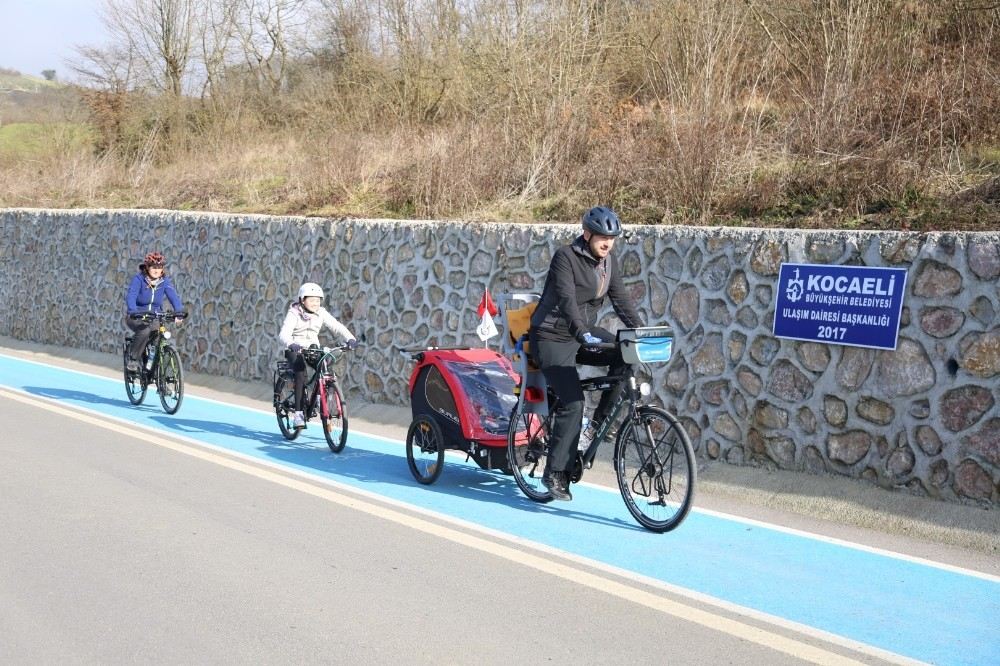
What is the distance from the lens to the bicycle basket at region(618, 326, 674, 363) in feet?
24.1

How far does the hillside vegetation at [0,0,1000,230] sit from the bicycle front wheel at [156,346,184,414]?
13.0 ft

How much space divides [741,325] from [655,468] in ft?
8.10

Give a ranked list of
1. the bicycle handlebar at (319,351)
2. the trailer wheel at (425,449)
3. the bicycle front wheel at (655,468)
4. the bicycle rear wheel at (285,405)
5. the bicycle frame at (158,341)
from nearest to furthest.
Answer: the bicycle front wheel at (655,468)
the trailer wheel at (425,449)
the bicycle handlebar at (319,351)
the bicycle rear wheel at (285,405)
the bicycle frame at (158,341)

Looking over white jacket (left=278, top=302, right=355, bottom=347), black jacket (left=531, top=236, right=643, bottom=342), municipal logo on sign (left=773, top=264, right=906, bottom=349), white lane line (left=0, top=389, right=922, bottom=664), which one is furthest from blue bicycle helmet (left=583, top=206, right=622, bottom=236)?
white jacket (left=278, top=302, right=355, bottom=347)

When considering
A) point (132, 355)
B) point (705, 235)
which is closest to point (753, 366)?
point (705, 235)

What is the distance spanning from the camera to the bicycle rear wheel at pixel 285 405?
11273 mm

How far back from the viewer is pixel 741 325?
31.0 feet

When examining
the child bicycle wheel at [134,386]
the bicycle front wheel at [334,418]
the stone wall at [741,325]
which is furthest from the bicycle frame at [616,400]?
the child bicycle wheel at [134,386]

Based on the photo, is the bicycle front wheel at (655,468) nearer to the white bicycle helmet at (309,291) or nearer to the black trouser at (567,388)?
the black trouser at (567,388)

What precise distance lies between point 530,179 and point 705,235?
5132mm

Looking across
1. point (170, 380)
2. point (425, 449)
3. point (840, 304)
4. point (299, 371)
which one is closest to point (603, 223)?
point (840, 304)

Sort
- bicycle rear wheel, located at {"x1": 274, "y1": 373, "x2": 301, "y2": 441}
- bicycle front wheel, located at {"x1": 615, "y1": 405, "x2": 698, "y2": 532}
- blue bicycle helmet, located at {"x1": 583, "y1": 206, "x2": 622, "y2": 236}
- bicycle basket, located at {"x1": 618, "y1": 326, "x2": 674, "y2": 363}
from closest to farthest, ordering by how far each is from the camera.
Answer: bicycle front wheel, located at {"x1": 615, "y1": 405, "x2": 698, "y2": 532}
bicycle basket, located at {"x1": 618, "y1": 326, "x2": 674, "y2": 363}
blue bicycle helmet, located at {"x1": 583, "y1": 206, "x2": 622, "y2": 236}
bicycle rear wheel, located at {"x1": 274, "y1": 373, "x2": 301, "y2": 441}

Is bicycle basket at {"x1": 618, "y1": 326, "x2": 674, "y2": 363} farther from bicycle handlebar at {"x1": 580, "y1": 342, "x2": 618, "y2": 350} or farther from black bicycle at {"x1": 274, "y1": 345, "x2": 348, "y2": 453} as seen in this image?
black bicycle at {"x1": 274, "y1": 345, "x2": 348, "y2": 453}

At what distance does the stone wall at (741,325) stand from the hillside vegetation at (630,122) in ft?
3.83
